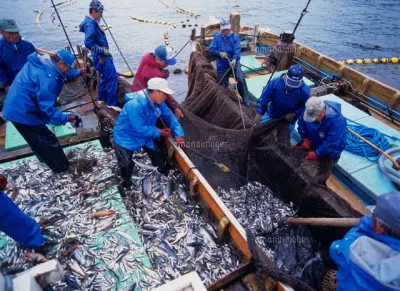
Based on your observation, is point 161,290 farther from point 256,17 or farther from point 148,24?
point 256,17

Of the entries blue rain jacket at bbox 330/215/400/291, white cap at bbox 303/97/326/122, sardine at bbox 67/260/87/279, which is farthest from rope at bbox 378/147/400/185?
sardine at bbox 67/260/87/279

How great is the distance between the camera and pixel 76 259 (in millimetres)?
3895

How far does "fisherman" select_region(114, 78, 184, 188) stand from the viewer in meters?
4.40

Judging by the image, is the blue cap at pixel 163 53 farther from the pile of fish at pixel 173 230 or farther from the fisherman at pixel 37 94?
the pile of fish at pixel 173 230

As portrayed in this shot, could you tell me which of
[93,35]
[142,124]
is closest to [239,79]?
[93,35]

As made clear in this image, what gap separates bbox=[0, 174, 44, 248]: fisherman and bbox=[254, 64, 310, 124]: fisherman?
4.75 metres

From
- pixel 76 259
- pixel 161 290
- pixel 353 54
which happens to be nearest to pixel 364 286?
pixel 161 290

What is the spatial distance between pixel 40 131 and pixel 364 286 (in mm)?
5200

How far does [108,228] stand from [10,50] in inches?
187

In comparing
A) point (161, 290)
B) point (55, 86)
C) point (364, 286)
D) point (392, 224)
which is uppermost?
point (55, 86)

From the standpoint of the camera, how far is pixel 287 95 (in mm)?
5527

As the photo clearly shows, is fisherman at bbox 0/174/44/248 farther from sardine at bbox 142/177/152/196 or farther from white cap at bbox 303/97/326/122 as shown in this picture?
white cap at bbox 303/97/326/122

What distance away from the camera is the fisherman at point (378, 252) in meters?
2.12

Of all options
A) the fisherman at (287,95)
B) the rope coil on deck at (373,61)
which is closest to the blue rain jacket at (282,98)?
the fisherman at (287,95)
